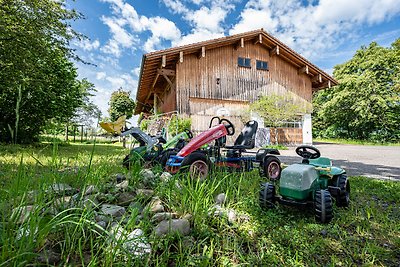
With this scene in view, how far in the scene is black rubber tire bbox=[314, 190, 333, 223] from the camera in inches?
79.3

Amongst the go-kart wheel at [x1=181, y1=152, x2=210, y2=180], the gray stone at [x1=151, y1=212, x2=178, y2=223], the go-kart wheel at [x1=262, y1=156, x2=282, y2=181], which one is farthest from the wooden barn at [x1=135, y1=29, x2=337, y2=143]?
the gray stone at [x1=151, y1=212, x2=178, y2=223]

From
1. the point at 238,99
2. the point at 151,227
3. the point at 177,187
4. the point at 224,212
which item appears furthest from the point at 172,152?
the point at 238,99

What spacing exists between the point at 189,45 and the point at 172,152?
9.51 meters

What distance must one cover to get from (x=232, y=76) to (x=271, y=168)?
1082 cm

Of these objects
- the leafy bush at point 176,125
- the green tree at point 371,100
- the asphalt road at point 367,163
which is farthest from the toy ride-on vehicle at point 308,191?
the green tree at point 371,100

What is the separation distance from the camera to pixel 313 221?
2.14 metres

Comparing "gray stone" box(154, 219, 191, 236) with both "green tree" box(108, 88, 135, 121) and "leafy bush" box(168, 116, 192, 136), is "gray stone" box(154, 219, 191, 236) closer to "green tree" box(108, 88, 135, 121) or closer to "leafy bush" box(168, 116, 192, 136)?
"leafy bush" box(168, 116, 192, 136)

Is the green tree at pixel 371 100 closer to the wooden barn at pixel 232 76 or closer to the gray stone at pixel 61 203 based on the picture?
the wooden barn at pixel 232 76

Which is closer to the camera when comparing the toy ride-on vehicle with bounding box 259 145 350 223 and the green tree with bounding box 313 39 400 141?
the toy ride-on vehicle with bounding box 259 145 350 223

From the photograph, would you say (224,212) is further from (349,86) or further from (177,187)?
(349,86)

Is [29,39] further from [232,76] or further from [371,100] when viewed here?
[371,100]

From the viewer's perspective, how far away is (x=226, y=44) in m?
13.7

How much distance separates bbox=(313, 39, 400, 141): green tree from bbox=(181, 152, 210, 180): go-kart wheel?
2321cm

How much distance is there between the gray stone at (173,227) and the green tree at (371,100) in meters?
24.5
